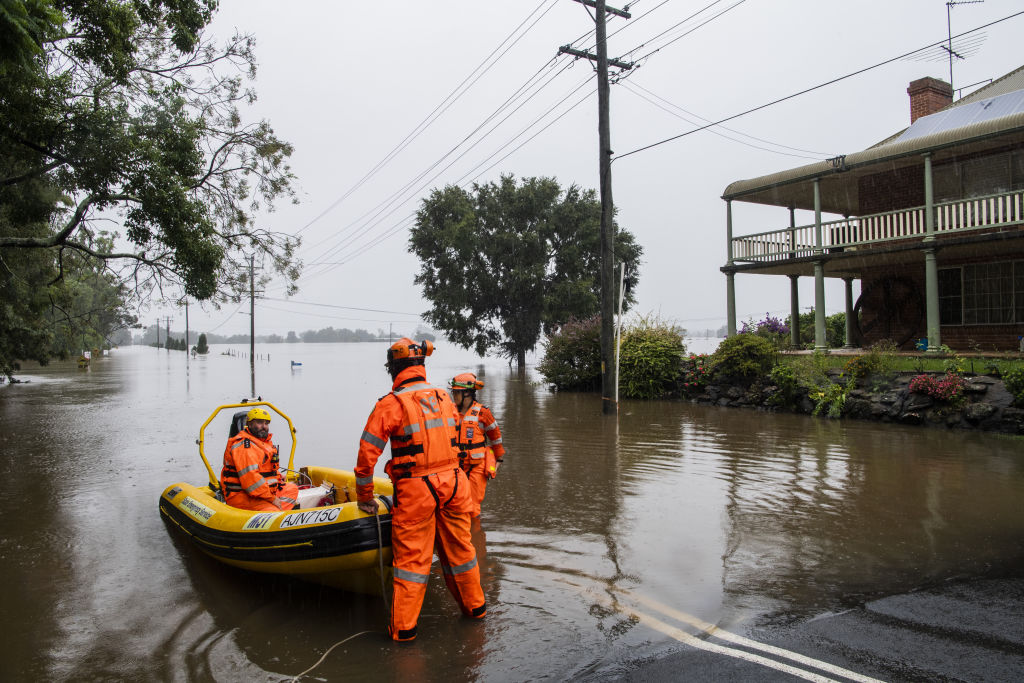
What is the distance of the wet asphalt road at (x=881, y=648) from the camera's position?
399cm

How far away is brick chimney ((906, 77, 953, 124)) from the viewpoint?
23.2 metres

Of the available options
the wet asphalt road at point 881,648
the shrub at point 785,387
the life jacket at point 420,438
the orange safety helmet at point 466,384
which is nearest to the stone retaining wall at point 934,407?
the shrub at point 785,387

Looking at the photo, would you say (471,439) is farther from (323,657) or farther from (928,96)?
(928,96)

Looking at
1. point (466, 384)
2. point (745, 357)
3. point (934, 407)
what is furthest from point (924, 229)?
point (466, 384)

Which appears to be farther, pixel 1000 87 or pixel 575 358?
pixel 575 358

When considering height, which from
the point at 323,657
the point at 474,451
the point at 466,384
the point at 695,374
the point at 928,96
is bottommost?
the point at 323,657

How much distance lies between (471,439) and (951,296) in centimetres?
1825

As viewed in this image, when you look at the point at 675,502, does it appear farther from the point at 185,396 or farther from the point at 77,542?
the point at 185,396

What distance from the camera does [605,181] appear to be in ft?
58.1

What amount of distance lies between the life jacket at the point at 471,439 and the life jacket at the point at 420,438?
1835 mm

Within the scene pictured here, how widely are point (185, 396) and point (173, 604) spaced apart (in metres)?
26.9

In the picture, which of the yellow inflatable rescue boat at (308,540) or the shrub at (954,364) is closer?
the yellow inflatable rescue boat at (308,540)

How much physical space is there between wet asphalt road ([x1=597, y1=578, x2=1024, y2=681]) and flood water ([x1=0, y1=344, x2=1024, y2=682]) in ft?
0.85

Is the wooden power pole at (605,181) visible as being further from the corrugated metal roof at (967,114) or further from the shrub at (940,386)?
the corrugated metal roof at (967,114)
